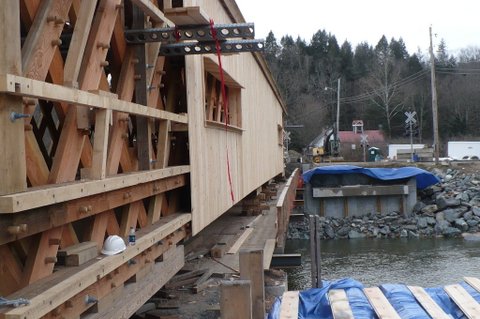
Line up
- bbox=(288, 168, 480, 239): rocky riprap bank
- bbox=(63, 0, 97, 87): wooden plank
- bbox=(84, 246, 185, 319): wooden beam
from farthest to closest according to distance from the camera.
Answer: bbox=(288, 168, 480, 239): rocky riprap bank < bbox=(84, 246, 185, 319): wooden beam < bbox=(63, 0, 97, 87): wooden plank

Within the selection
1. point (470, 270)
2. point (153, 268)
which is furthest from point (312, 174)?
point (153, 268)

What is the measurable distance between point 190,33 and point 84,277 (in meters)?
2.84

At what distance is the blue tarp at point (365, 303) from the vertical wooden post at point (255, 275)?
0.50 metres

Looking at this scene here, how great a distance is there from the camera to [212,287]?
716 centimetres

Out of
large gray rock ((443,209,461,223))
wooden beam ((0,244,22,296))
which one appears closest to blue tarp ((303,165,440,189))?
large gray rock ((443,209,461,223))

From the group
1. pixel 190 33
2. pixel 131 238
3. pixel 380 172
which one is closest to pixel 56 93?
pixel 131 238

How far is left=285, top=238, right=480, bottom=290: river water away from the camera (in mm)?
17328

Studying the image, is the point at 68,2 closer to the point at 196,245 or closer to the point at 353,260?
the point at 196,245

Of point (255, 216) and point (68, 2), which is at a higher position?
point (68, 2)

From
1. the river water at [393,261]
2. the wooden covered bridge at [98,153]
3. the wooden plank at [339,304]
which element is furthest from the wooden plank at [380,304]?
the river water at [393,261]

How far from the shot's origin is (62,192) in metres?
3.19

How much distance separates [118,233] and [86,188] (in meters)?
1.28

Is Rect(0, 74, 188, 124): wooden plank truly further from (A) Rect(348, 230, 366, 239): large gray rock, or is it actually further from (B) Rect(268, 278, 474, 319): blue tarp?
(A) Rect(348, 230, 366, 239): large gray rock

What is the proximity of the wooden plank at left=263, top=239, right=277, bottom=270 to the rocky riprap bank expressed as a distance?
14.4 metres
